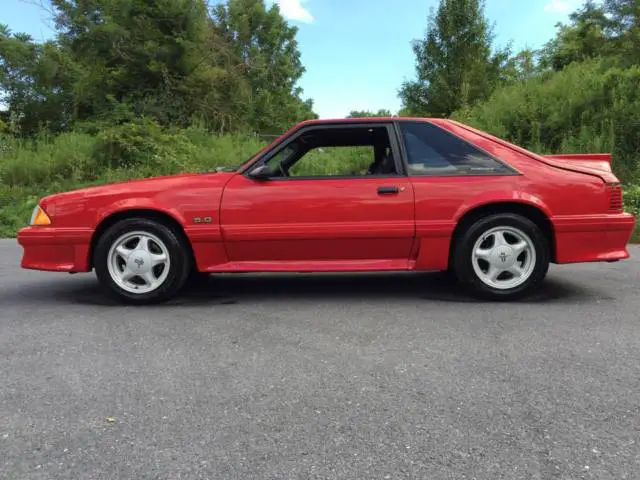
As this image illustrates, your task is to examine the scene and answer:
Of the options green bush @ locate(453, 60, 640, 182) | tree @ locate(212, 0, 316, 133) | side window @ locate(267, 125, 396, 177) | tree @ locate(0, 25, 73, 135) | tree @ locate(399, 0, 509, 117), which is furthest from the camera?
tree @ locate(212, 0, 316, 133)

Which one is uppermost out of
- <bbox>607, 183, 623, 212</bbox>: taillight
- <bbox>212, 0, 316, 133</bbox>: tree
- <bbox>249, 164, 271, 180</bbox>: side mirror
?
<bbox>212, 0, 316, 133</bbox>: tree

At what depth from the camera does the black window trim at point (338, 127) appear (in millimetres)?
4266

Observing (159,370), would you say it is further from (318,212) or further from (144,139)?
(144,139)

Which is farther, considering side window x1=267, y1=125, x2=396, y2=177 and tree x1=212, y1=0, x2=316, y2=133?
tree x1=212, y1=0, x2=316, y2=133

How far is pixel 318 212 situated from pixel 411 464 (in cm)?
252

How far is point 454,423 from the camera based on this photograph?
220 centimetres

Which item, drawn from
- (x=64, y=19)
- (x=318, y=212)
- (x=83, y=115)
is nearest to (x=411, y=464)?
(x=318, y=212)

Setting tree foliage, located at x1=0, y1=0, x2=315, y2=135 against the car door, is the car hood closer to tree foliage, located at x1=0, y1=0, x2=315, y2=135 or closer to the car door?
the car door

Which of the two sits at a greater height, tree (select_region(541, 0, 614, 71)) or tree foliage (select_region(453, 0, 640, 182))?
tree (select_region(541, 0, 614, 71))

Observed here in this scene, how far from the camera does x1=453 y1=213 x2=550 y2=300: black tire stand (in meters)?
4.14

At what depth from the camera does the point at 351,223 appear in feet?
13.6

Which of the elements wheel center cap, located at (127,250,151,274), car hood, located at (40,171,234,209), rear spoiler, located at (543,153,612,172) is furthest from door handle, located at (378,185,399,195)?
wheel center cap, located at (127,250,151,274)

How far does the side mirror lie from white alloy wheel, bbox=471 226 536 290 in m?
1.73

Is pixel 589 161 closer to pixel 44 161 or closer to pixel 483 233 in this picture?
pixel 483 233
